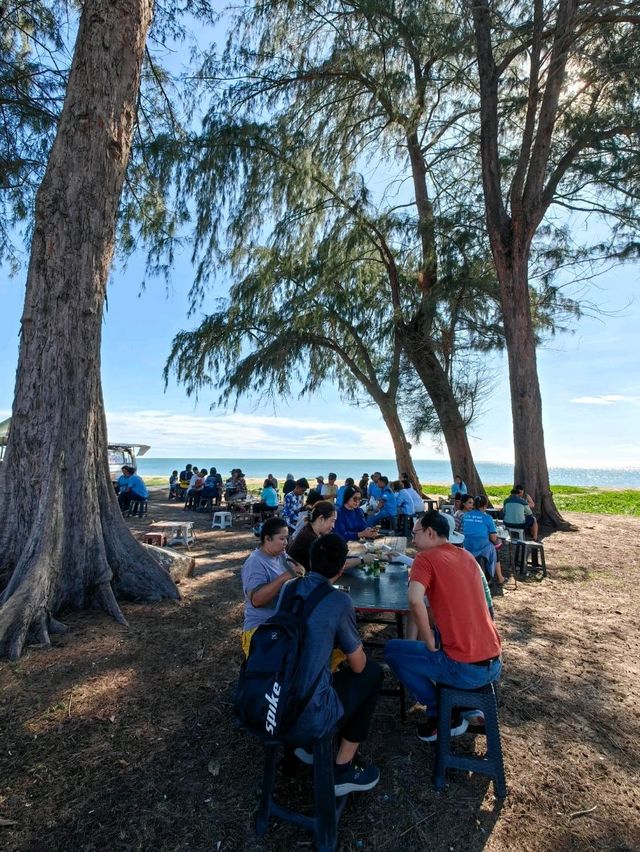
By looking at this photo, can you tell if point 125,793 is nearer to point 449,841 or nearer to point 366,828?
point 366,828

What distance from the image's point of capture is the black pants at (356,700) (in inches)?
81.5

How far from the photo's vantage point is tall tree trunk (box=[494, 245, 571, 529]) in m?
9.55

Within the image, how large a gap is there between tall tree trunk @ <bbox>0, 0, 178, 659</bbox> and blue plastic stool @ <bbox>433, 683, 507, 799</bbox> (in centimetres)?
266

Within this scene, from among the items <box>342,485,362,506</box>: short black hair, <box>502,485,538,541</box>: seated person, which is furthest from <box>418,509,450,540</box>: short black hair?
<box>502,485,538,541</box>: seated person

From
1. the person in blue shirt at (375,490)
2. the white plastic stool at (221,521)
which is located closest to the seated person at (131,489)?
the white plastic stool at (221,521)

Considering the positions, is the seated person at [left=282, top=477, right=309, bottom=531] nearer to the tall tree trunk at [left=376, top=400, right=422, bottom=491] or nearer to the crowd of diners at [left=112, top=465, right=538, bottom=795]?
the tall tree trunk at [left=376, top=400, right=422, bottom=491]

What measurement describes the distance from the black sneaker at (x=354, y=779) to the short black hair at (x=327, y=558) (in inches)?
33.7

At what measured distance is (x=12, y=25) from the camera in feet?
20.8

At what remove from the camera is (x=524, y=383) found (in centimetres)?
961

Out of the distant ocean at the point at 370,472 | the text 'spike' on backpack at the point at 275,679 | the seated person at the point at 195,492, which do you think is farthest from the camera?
the distant ocean at the point at 370,472

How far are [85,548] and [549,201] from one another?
10.4m

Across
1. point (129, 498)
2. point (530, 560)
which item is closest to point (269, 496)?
point (129, 498)

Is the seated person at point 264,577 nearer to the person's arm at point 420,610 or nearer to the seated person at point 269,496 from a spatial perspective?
the person's arm at point 420,610

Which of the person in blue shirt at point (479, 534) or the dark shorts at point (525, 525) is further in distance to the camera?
the dark shorts at point (525, 525)
